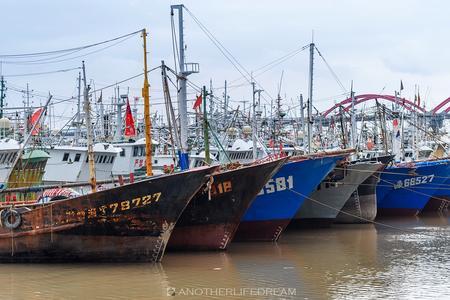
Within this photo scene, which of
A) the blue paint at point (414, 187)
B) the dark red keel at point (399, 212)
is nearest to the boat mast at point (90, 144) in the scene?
the blue paint at point (414, 187)

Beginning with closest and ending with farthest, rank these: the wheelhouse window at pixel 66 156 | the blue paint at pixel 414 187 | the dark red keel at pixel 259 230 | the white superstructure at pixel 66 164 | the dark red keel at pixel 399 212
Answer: the dark red keel at pixel 259 230
the white superstructure at pixel 66 164
the wheelhouse window at pixel 66 156
the blue paint at pixel 414 187
the dark red keel at pixel 399 212

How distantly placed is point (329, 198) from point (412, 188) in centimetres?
814

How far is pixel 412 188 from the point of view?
33375 mm

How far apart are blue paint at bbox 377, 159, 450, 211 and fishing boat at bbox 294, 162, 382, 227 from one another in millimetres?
5622

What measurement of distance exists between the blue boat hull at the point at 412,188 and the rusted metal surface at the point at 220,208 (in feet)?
48.5

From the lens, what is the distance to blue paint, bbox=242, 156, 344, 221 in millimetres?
21688

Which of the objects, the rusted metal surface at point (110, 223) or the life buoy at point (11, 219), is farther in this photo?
the life buoy at point (11, 219)

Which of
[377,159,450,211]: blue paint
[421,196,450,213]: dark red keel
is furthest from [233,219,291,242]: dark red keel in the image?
[421,196,450,213]: dark red keel

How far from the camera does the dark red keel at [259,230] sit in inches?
866

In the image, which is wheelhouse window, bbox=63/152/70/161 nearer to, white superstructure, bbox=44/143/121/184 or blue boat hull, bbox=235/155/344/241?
white superstructure, bbox=44/143/121/184

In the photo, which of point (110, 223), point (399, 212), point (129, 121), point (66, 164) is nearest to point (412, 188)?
point (399, 212)

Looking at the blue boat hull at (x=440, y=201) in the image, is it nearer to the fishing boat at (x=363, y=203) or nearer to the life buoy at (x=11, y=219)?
the fishing boat at (x=363, y=203)

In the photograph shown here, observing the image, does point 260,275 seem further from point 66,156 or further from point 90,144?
point 66,156

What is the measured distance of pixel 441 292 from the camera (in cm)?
1390
